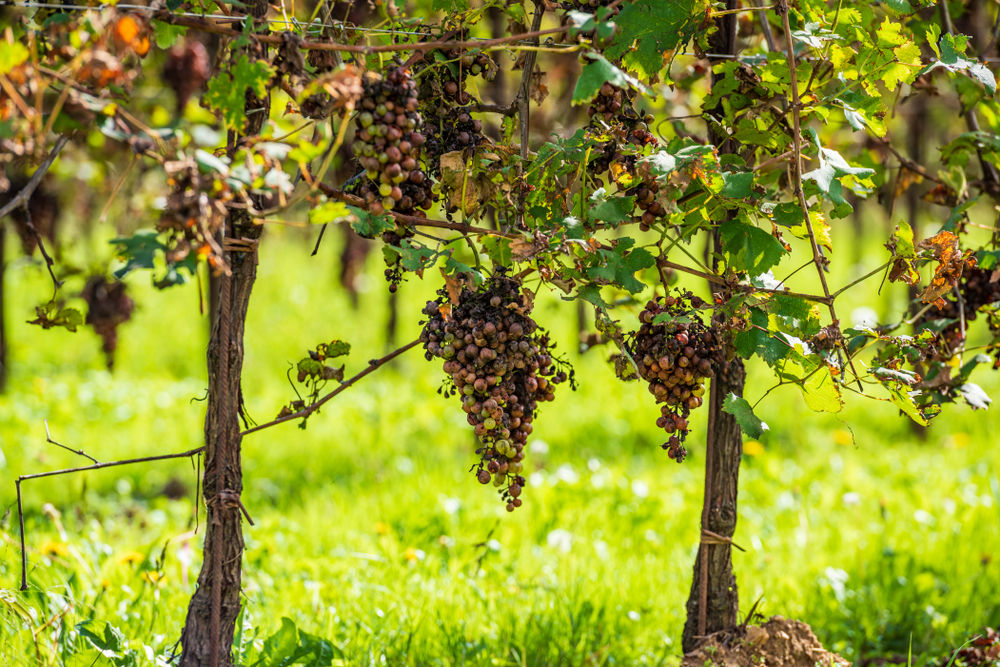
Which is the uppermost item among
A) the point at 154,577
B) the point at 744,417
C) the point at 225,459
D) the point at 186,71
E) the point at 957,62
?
the point at 186,71

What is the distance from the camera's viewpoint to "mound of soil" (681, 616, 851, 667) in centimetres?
192

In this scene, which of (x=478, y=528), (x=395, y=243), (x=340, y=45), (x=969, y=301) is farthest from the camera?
(x=478, y=528)

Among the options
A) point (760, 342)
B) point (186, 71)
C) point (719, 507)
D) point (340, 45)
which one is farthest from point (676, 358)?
point (186, 71)

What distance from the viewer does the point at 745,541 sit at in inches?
124

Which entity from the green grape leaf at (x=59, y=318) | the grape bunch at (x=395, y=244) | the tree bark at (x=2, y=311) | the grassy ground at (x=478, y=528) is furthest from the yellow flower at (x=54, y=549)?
the tree bark at (x=2, y=311)

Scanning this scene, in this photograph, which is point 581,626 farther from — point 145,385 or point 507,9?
point 145,385

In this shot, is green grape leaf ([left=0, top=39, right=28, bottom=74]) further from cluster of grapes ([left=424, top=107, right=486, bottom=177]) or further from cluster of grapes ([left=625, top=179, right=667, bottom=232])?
cluster of grapes ([left=625, top=179, right=667, bottom=232])

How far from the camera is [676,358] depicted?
5.15 feet

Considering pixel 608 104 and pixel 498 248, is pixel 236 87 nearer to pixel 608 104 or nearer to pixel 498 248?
pixel 498 248

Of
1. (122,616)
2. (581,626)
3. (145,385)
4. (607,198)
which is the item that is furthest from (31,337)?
(607,198)

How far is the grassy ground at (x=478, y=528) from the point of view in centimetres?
225

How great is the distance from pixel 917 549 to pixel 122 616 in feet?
9.36

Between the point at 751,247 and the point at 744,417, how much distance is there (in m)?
0.37

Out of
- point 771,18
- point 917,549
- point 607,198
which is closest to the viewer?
point 607,198
